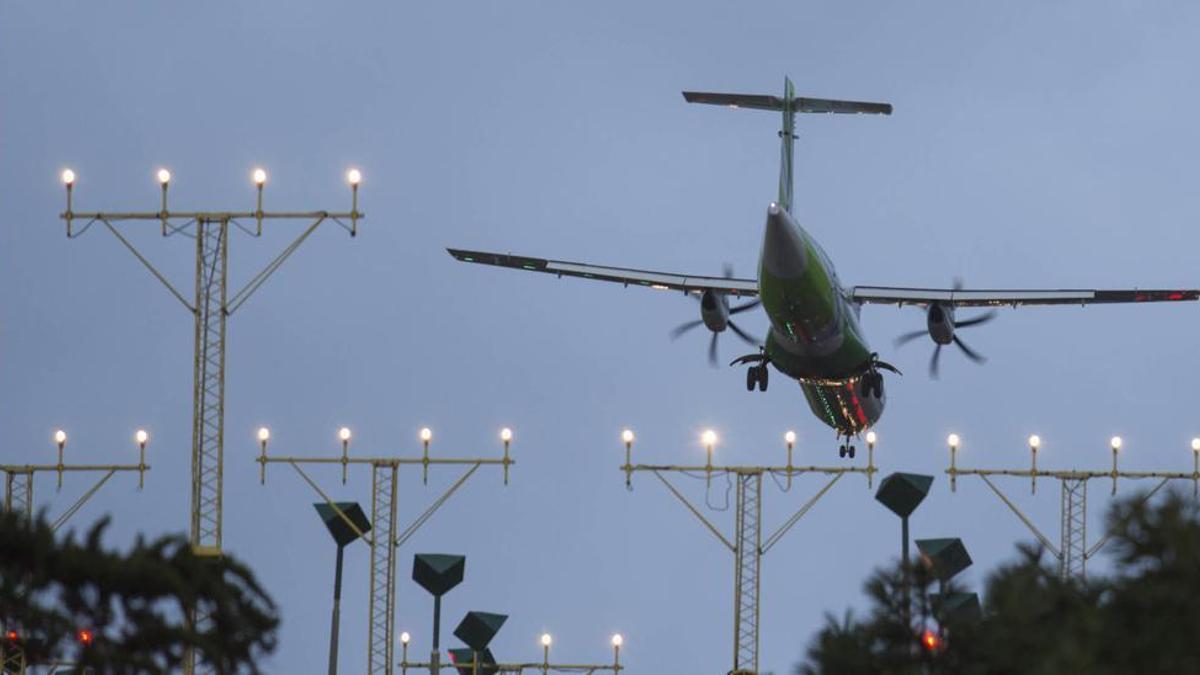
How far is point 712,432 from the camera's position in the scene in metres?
71.3

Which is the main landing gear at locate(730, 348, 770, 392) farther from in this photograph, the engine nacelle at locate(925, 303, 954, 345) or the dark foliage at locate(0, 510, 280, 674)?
the dark foliage at locate(0, 510, 280, 674)

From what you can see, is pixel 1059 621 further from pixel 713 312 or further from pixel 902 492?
pixel 713 312

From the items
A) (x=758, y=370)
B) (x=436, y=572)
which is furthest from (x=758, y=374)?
(x=436, y=572)

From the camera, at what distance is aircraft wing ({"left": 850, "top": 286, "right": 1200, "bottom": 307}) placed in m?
77.8

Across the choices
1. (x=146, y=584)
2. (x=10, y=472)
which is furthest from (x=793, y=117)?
(x=146, y=584)

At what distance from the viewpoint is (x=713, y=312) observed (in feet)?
238

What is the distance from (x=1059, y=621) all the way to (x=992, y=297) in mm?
50828

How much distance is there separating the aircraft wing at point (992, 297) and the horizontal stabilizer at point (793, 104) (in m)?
5.23

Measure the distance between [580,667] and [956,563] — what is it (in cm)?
3487

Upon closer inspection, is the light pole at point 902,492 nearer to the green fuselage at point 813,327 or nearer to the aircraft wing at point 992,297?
the green fuselage at point 813,327

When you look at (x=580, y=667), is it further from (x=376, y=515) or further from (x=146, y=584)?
(x=146, y=584)

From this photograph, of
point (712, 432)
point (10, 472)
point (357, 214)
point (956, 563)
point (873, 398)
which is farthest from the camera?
point (873, 398)

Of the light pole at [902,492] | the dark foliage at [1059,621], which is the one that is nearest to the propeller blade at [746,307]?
the light pole at [902,492]

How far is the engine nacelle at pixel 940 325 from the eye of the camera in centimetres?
7431
